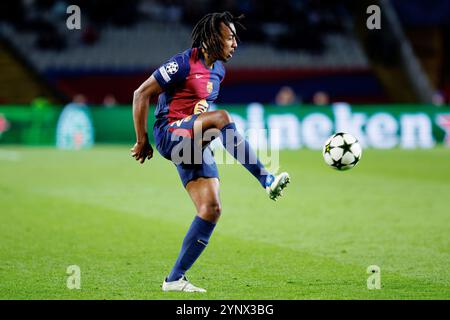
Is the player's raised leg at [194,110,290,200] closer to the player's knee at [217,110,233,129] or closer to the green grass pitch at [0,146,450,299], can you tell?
the player's knee at [217,110,233,129]

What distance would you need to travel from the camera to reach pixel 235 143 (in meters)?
6.38

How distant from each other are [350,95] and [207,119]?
26.4 metres

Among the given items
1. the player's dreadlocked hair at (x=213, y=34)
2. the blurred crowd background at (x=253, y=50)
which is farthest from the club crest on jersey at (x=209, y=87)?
the blurred crowd background at (x=253, y=50)

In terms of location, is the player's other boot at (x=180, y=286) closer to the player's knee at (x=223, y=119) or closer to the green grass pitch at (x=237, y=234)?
the green grass pitch at (x=237, y=234)

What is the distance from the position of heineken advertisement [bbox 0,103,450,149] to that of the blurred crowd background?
4.26 meters

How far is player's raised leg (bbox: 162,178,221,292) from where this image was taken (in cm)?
650

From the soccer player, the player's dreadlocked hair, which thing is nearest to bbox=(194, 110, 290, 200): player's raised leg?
the soccer player

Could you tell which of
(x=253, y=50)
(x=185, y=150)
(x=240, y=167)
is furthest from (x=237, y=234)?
(x=253, y=50)

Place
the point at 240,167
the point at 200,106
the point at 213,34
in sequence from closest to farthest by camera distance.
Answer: the point at 213,34 < the point at 200,106 < the point at 240,167

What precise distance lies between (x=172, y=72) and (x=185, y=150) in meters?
0.60

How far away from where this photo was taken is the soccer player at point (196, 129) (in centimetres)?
640

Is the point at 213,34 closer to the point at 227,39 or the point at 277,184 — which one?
the point at 227,39

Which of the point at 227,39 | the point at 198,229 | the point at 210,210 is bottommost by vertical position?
the point at 198,229

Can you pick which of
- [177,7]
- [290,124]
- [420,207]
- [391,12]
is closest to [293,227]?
[420,207]
